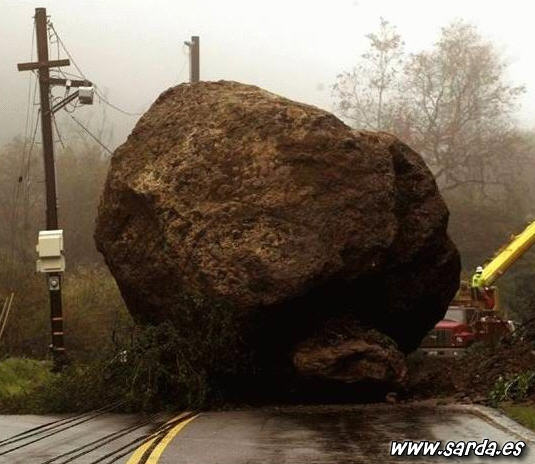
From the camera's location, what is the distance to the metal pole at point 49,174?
74.9 feet

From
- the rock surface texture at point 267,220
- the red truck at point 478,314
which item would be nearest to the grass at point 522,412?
the rock surface texture at point 267,220

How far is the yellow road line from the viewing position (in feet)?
28.6

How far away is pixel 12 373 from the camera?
21.2 metres

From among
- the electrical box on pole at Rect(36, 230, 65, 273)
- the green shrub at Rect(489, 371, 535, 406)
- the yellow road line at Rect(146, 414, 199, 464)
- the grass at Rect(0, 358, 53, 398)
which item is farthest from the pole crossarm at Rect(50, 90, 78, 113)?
the green shrub at Rect(489, 371, 535, 406)

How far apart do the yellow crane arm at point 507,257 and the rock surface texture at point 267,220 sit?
8621 millimetres

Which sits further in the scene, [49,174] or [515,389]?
[49,174]

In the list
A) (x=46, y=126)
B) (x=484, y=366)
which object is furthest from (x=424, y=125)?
(x=484, y=366)

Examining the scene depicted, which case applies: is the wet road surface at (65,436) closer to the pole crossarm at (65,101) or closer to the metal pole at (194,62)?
the pole crossarm at (65,101)

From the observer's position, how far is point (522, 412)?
1150cm

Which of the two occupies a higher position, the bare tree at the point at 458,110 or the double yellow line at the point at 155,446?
the bare tree at the point at 458,110

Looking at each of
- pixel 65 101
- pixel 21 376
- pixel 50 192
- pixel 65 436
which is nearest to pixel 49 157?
pixel 50 192

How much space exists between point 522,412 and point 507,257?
47.1 ft

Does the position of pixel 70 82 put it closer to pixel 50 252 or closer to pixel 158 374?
pixel 50 252

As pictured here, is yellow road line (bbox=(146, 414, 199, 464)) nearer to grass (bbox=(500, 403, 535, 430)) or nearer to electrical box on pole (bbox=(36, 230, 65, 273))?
grass (bbox=(500, 403, 535, 430))
